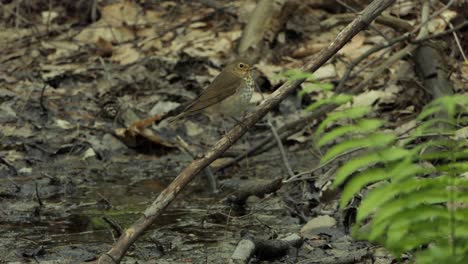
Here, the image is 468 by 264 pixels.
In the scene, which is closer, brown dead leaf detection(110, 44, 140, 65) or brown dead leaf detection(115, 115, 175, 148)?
brown dead leaf detection(115, 115, 175, 148)

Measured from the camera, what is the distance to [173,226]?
612 centimetres

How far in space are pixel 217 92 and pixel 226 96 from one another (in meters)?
0.08

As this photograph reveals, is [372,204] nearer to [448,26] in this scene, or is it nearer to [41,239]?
[41,239]

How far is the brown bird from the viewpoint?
639 centimetres

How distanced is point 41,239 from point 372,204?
3487mm

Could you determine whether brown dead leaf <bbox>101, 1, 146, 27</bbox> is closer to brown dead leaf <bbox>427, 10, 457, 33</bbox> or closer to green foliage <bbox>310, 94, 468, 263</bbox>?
brown dead leaf <bbox>427, 10, 457, 33</bbox>

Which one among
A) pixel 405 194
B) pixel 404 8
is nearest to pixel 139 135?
pixel 404 8

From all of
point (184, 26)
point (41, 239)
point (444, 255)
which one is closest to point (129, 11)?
point (184, 26)

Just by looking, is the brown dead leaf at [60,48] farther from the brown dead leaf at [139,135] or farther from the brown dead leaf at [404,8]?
the brown dead leaf at [404,8]

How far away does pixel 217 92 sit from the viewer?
6.51 m

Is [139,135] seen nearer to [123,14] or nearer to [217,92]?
[217,92]

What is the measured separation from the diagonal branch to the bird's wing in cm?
161

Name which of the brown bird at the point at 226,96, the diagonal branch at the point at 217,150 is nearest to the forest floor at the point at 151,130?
the brown bird at the point at 226,96

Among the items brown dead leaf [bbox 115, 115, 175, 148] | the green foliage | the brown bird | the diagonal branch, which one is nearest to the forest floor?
brown dead leaf [bbox 115, 115, 175, 148]
